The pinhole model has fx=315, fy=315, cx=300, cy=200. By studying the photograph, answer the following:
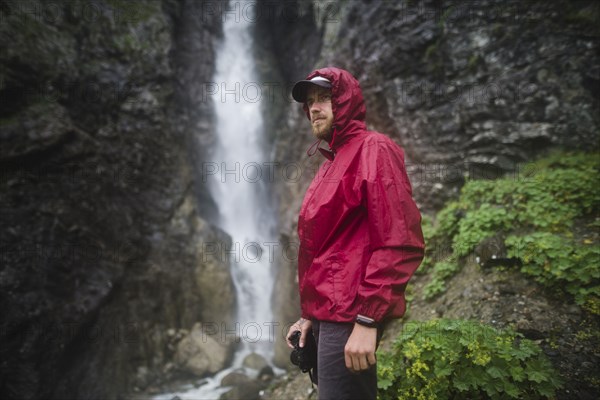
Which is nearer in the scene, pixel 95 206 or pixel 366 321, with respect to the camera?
pixel 366 321

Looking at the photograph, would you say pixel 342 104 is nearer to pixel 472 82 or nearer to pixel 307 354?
pixel 307 354

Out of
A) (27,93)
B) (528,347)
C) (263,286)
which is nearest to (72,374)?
(27,93)

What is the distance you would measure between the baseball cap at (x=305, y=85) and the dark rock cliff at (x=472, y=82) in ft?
18.0

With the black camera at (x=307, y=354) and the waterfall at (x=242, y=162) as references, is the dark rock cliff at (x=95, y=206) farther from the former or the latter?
the black camera at (x=307, y=354)

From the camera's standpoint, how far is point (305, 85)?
2191mm

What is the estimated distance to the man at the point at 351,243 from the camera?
1609 mm

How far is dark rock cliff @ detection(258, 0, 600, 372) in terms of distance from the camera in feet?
20.4

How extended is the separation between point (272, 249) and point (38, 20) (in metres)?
10.9

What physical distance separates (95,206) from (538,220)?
9.59 meters

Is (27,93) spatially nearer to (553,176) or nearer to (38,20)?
(38,20)

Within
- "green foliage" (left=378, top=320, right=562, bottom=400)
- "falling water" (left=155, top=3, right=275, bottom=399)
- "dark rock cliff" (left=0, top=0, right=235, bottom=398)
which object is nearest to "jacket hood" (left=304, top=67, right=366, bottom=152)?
"green foliage" (left=378, top=320, right=562, bottom=400)

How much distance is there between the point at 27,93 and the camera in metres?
7.21

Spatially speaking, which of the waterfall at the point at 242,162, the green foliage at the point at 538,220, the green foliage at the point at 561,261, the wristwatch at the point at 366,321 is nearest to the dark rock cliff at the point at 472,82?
the green foliage at the point at 538,220

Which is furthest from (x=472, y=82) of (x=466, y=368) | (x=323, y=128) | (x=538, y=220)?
(x=323, y=128)
